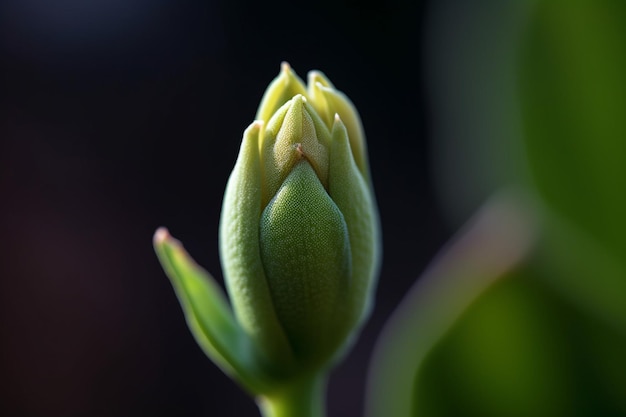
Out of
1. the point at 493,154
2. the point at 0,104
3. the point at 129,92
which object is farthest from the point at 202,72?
the point at 493,154

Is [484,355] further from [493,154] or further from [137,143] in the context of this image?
[137,143]

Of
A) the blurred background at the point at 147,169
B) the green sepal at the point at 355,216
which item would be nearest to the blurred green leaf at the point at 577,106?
the green sepal at the point at 355,216

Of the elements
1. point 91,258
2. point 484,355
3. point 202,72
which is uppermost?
point 202,72

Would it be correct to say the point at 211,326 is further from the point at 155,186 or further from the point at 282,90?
the point at 155,186

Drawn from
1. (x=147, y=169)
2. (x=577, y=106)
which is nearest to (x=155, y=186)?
(x=147, y=169)

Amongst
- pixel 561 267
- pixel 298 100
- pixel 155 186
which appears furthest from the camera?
pixel 155 186

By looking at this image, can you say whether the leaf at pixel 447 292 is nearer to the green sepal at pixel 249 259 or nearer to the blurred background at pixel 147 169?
the green sepal at pixel 249 259
